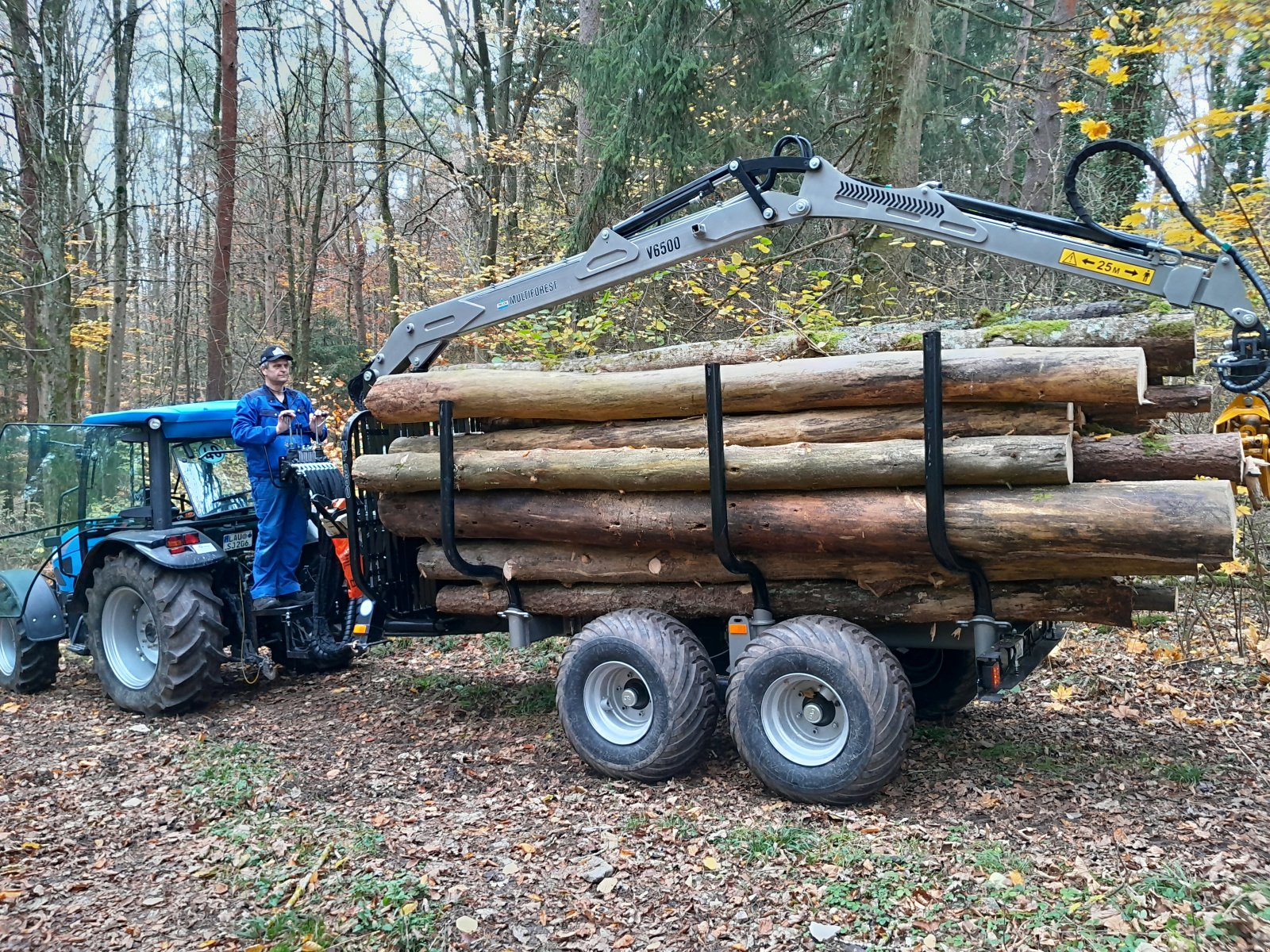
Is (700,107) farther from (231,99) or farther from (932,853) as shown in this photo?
(932,853)

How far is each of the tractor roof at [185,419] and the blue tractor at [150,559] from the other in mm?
13

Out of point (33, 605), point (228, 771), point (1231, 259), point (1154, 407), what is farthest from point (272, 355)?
point (1231, 259)

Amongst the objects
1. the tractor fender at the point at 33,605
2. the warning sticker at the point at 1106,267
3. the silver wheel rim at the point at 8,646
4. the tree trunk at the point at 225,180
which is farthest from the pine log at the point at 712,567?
the tree trunk at the point at 225,180

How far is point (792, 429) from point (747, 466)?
14.8 inches

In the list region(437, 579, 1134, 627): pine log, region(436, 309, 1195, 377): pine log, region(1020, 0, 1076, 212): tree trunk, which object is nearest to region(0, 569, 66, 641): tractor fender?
region(437, 579, 1134, 627): pine log

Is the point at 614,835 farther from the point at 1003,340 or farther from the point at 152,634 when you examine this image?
the point at 152,634

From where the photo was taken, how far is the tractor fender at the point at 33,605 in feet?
26.9

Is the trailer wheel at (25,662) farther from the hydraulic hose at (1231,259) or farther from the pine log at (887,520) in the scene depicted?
the hydraulic hose at (1231,259)

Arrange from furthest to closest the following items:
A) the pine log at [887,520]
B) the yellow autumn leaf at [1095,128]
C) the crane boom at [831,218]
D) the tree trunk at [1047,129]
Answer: the tree trunk at [1047,129] → the yellow autumn leaf at [1095,128] → the crane boom at [831,218] → the pine log at [887,520]

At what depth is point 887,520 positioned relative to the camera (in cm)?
518

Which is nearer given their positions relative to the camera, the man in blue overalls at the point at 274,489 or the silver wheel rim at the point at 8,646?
the man in blue overalls at the point at 274,489

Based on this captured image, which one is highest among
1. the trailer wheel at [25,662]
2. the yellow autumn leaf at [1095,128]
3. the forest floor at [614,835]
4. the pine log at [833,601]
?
the yellow autumn leaf at [1095,128]

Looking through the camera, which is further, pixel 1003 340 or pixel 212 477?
pixel 212 477

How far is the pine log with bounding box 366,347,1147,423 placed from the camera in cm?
480
